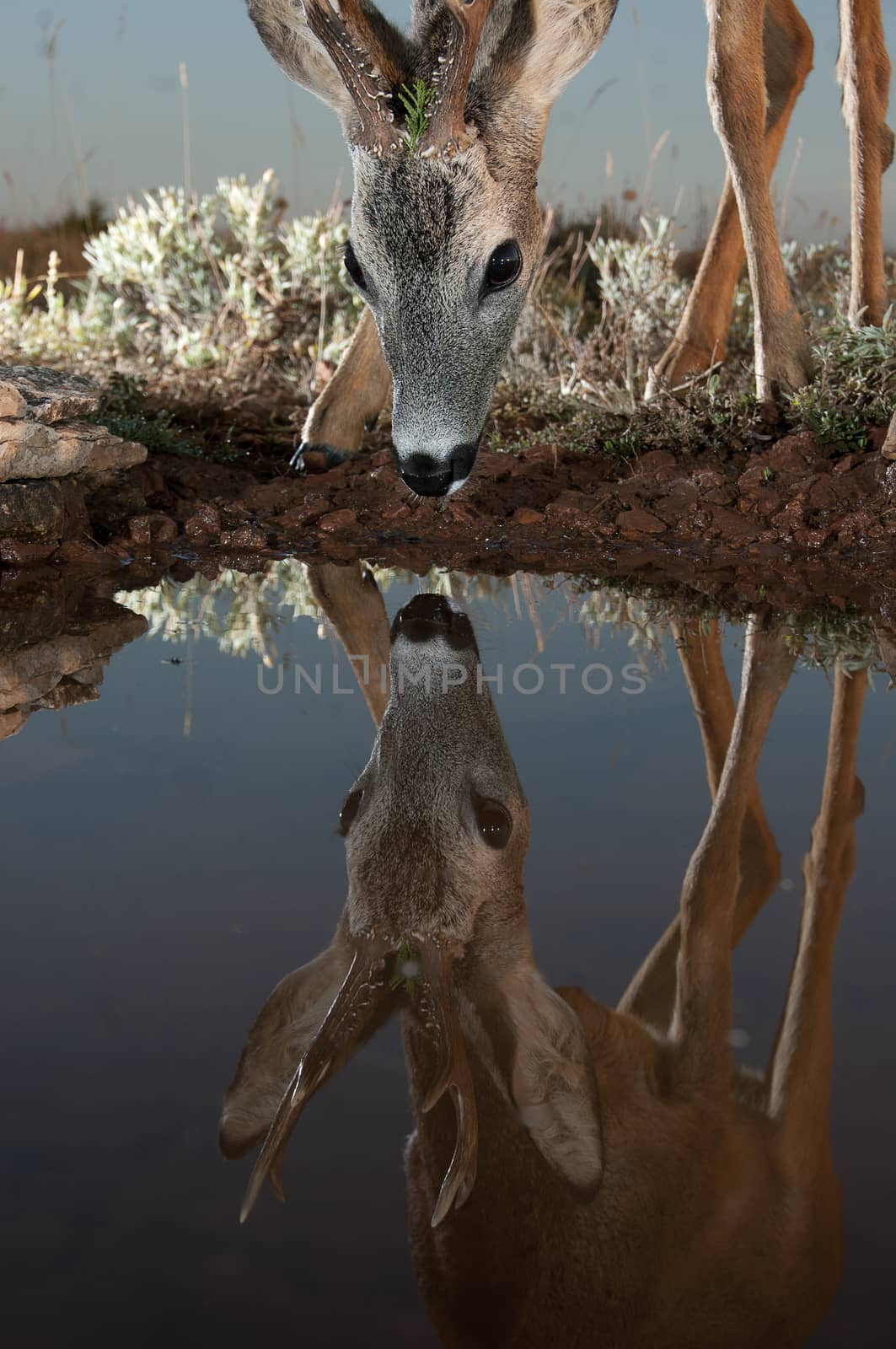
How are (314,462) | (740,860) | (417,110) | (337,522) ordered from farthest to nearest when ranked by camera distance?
(314,462) < (337,522) < (417,110) < (740,860)

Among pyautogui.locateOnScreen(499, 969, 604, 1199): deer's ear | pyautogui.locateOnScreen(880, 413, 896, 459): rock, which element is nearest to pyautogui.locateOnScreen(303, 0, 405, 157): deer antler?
pyautogui.locateOnScreen(880, 413, 896, 459): rock

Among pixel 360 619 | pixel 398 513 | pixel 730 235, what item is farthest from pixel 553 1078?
pixel 730 235

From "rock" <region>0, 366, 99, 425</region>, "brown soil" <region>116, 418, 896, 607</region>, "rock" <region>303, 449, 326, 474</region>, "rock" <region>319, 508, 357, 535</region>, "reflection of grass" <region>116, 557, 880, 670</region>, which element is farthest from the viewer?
"rock" <region>303, 449, 326, 474</region>

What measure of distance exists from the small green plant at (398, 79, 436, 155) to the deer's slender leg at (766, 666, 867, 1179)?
114 inches

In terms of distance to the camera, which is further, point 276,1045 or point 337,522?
point 337,522

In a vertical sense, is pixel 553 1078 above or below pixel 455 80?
below

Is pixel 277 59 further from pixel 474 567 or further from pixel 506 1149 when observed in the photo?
pixel 506 1149

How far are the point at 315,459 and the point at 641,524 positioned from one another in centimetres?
200

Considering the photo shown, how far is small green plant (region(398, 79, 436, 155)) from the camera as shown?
4.83 meters

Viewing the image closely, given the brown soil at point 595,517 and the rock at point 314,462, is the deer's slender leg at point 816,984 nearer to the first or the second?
the brown soil at point 595,517

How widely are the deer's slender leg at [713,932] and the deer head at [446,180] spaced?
2.22m

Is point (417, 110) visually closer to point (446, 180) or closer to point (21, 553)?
point (446, 180)

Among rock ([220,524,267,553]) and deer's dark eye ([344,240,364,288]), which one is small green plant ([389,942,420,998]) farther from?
rock ([220,524,267,553])

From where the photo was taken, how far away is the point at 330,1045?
2041mm
